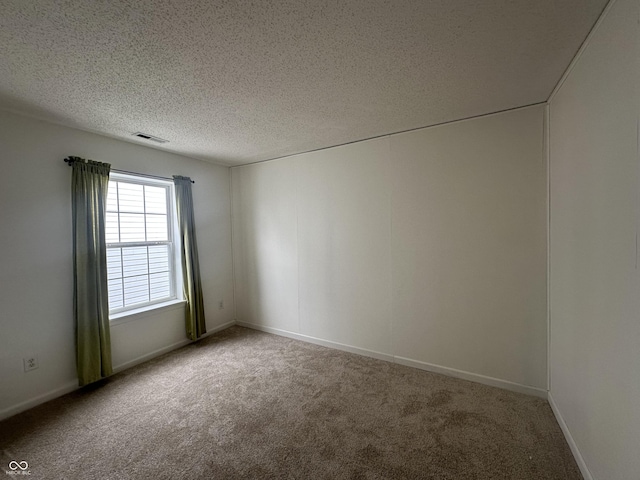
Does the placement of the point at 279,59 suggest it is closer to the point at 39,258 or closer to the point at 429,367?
the point at 39,258

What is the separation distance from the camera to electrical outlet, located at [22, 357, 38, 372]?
2.21 meters

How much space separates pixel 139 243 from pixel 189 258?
1.91ft

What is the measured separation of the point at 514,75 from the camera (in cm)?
177

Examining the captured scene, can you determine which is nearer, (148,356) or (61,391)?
(61,391)

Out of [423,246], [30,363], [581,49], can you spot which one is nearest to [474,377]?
[423,246]

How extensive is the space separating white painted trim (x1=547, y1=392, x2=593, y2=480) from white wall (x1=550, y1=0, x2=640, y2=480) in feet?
0.04

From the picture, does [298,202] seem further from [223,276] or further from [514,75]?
[514,75]

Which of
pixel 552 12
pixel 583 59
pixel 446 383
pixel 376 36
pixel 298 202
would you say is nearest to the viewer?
pixel 552 12

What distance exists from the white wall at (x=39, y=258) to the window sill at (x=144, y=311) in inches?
2.8

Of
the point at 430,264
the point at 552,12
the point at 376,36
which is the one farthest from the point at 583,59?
the point at 430,264

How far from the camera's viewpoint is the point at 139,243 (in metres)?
3.11

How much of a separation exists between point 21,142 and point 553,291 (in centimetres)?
455

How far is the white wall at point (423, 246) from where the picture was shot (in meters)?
2.24

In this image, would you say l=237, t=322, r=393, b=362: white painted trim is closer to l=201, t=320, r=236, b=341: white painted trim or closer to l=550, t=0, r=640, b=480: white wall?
l=201, t=320, r=236, b=341: white painted trim
